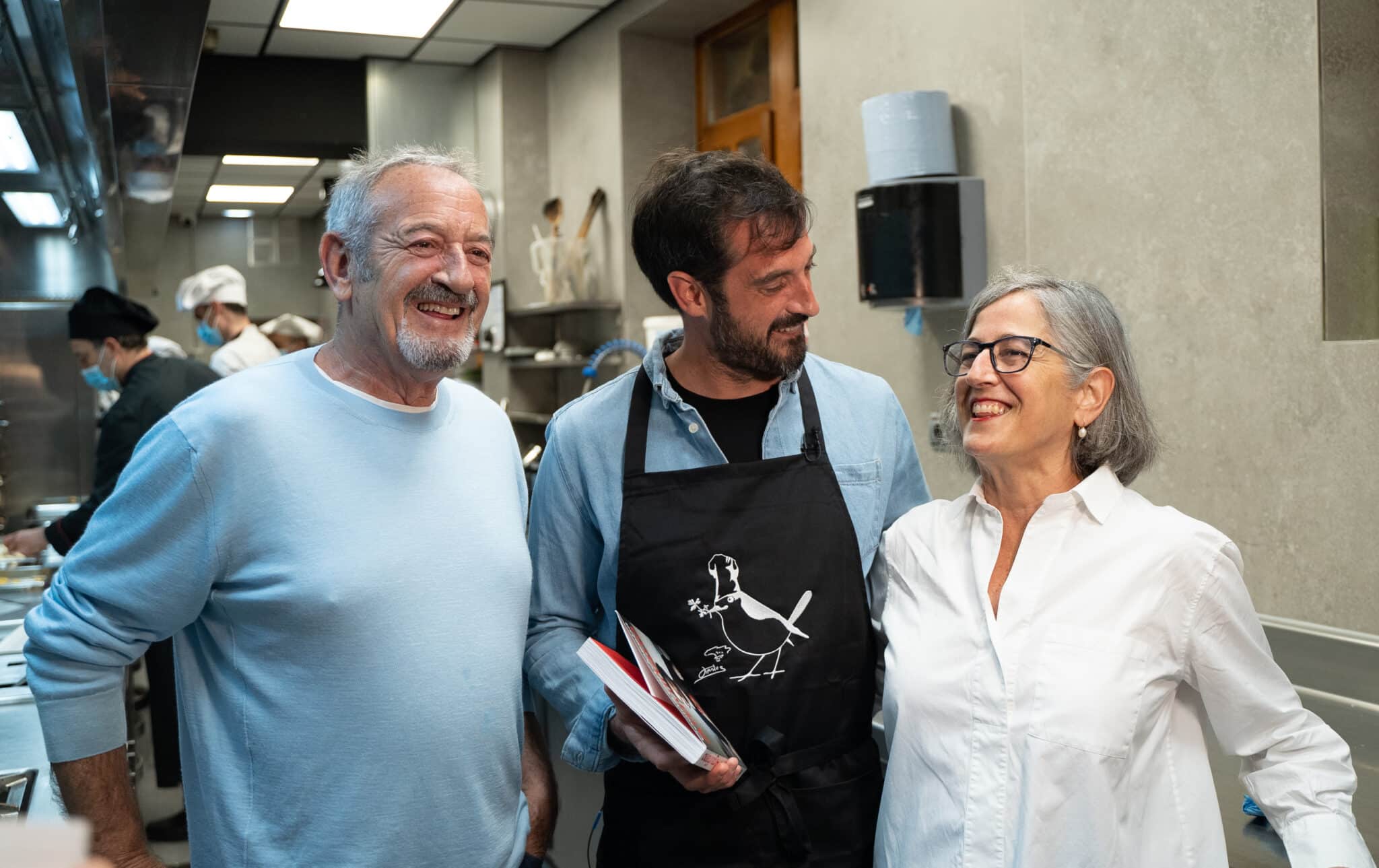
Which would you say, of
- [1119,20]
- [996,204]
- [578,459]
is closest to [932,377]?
[996,204]

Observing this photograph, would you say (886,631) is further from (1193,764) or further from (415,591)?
(415,591)

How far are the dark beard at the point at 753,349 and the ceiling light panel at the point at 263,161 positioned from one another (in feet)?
26.8

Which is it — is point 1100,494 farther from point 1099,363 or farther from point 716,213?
point 716,213

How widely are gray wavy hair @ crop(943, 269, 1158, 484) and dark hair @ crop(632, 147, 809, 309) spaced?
0.33 m

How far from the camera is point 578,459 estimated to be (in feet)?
5.35

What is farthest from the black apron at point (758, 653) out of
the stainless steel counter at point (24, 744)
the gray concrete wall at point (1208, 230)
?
the gray concrete wall at point (1208, 230)

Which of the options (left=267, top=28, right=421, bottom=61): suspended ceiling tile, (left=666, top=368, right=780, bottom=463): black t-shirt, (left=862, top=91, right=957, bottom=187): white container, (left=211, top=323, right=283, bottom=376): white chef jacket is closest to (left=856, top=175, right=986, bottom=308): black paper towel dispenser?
(left=862, top=91, right=957, bottom=187): white container

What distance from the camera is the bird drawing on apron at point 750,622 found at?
1504mm

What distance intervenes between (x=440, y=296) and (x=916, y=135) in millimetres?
2317

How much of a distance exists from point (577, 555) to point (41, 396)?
432 centimetres

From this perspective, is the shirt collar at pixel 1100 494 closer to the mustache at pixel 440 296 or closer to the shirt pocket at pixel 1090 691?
the shirt pocket at pixel 1090 691

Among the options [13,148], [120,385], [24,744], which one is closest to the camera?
[24,744]

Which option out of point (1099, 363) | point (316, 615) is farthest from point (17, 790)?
point (1099, 363)

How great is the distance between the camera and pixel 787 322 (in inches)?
62.6
